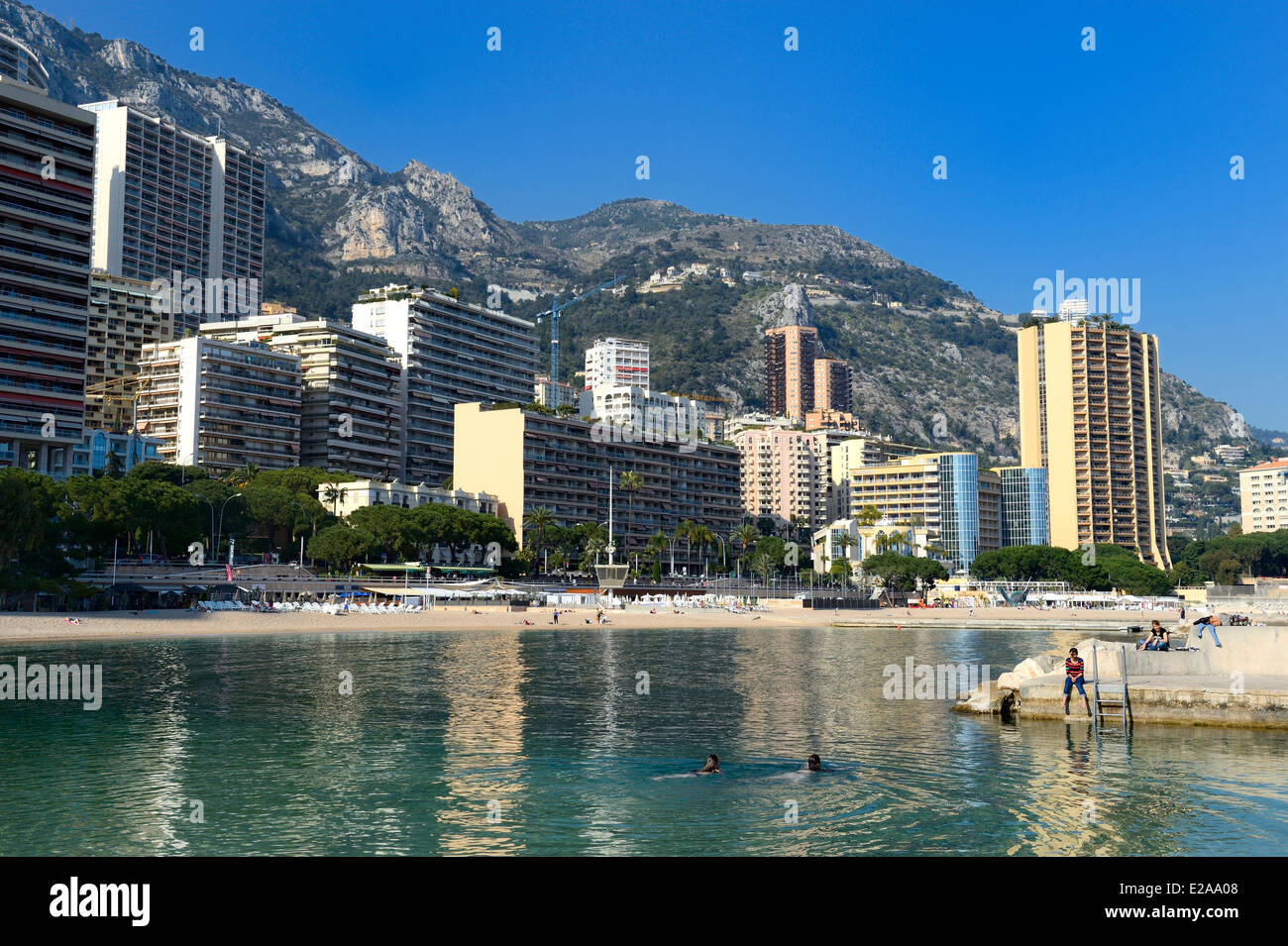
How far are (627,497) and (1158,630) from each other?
158040 millimetres

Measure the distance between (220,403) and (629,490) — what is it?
Result: 2834 inches

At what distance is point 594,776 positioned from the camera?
1017 inches

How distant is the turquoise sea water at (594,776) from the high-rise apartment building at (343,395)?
447 ft

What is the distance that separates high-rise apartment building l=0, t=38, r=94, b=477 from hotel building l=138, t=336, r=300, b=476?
49.4 meters

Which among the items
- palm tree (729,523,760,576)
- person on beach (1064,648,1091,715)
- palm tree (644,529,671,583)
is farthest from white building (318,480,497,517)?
person on beach (1064,648,1091,715)

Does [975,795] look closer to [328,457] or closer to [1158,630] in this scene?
[1158,630]

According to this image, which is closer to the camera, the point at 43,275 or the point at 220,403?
the point at 43,275

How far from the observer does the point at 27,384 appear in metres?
108

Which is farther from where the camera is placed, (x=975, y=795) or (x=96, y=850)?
(x=975, y=795)

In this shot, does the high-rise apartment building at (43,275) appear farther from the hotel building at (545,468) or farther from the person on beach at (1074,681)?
the person on beach at (1074,681)

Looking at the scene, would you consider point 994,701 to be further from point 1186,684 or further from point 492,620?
point 492,620

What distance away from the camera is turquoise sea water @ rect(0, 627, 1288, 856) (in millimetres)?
19531

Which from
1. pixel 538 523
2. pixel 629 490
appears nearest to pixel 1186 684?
pixel 538 523
